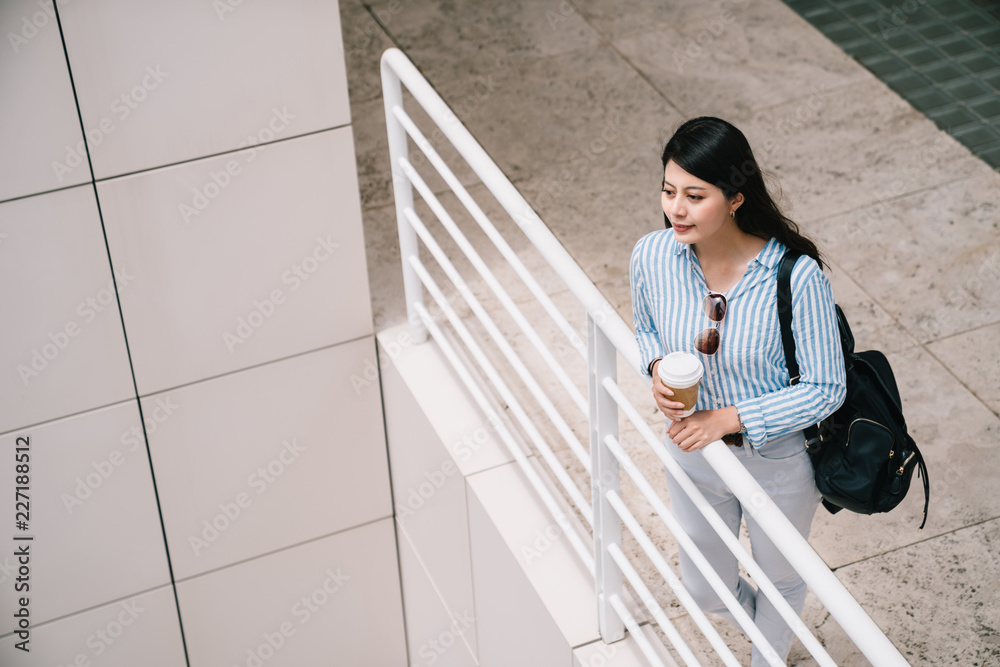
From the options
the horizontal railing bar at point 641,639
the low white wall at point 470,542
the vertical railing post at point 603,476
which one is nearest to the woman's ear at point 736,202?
the vertical railing post at point 603,476

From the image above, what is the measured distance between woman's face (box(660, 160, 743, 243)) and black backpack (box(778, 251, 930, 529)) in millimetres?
146

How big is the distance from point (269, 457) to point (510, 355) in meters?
1.37

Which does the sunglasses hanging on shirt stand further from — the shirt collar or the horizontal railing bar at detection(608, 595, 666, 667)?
the horizontal railing bar at detection(608, 595, 666, 667)

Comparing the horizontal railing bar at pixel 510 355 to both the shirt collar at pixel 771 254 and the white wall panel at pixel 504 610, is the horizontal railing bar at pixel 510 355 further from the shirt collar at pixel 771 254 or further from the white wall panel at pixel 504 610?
the shirt collar at pixel 771 254

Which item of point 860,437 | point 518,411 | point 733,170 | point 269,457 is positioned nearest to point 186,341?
point 269,457

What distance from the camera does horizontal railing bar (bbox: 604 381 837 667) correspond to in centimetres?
160

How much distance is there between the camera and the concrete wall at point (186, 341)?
2.75 meters

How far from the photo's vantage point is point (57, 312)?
3.01 meters

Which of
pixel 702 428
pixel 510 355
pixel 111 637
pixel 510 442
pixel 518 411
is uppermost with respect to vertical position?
pixel 702 428

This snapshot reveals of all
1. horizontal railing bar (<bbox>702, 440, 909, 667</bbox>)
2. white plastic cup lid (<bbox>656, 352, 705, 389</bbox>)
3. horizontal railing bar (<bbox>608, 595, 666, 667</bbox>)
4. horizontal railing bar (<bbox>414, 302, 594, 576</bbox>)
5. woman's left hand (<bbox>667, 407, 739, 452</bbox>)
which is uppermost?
white plastic cup lid (<bbox>656, 352, 705, 389</bbox>)

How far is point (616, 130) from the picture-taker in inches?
174

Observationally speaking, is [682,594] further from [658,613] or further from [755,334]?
[755,334]

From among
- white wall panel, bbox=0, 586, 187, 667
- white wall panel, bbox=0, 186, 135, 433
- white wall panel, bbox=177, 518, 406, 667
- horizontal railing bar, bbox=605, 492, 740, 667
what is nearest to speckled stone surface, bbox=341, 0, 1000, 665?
horizontal railing bar, bbox=605, 492, 740, 667

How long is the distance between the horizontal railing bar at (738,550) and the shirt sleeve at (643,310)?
0.46 ft
